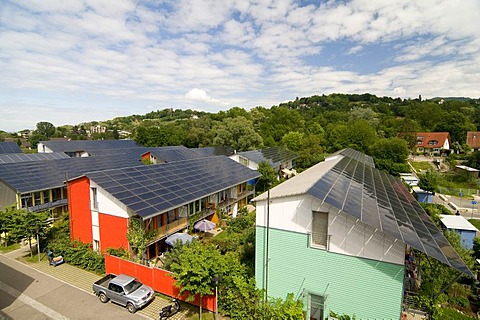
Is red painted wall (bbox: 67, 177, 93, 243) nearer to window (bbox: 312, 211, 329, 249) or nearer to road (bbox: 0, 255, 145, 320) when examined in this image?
road (bbox: 0, 255, 145, 320)

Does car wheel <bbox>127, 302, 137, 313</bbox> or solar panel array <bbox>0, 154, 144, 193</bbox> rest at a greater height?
solar panel array <bbox>0, 154, 144, 193</bbox>

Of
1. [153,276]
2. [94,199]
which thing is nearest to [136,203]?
[94,199]

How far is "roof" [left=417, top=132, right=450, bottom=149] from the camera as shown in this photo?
65812 mm

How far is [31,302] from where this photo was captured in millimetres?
13508

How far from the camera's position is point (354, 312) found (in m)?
10.2

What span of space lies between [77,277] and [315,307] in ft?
48.0

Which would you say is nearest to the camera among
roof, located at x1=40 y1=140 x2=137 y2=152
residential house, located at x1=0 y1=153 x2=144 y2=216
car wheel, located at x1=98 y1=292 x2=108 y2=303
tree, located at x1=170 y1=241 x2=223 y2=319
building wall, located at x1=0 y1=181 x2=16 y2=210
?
tree, located at x1=170 y1=241 x2=223 y2=319

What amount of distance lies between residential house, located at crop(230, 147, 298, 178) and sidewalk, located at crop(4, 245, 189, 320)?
27.6 meters

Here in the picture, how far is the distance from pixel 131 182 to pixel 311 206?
47.2ft

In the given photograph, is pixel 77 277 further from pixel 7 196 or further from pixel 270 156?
pixel 270 156

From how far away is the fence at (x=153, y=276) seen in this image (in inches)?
504

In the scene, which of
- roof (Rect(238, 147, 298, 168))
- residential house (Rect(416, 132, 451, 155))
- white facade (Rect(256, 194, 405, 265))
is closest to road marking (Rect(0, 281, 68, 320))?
white facade (Rect(256, 194, 405, 265))

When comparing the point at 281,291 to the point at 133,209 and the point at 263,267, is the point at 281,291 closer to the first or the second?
the point at 263,267

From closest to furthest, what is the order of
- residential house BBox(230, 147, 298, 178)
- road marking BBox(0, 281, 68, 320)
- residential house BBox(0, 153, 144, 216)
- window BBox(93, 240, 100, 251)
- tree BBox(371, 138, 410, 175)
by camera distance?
road marking BBox(0, 281, 68, 320)
window BBox(93, 240, 100, 251)
residential house BBox(0, 153, 144, 216)
residential house BBox(230, 147, 298, 178)
tree BBox(371, 138, 410, 175)
